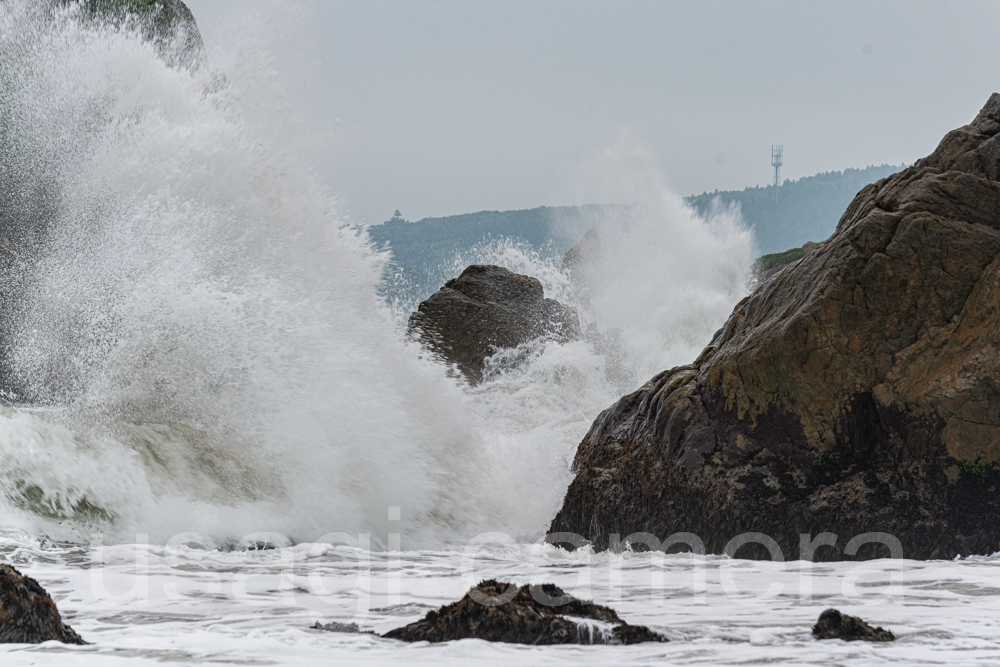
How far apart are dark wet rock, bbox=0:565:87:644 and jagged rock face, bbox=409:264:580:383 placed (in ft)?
36.8

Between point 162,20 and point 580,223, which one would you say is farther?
→ point 580,223

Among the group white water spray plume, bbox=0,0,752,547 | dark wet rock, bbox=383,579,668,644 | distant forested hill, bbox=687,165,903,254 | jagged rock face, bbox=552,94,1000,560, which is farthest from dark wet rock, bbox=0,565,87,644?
distant forested hill, bbox=687,165,903,254

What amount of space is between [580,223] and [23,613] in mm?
21281

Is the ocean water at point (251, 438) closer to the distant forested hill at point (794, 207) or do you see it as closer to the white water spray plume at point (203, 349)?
the white water spray plume at point (203, 349)

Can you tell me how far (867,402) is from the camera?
5168 millimetres

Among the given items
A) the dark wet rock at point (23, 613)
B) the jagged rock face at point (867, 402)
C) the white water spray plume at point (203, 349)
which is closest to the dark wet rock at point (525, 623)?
the dark wet rock at point (23, 613)

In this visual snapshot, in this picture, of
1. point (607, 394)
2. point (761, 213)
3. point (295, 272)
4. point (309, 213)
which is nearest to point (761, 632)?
point (295, 272)

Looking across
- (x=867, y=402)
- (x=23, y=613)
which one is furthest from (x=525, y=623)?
(x=867, y=402)

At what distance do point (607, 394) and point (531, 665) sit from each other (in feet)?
33.6

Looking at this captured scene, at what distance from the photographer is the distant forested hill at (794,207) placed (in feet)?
361

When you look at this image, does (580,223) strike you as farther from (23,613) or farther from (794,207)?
(794,207)

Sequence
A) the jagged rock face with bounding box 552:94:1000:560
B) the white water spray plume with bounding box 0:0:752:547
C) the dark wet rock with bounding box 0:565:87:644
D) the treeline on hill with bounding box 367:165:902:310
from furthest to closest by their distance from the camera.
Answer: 1. the treeline on hill with bounding box 367:165:902:310
2. the white water spray plume with bounding box 0:0:752:547
3. the jagged rock face with bounding box 552:94:1000:560
4. the dark wet rock with bounding box 0:565:87:644

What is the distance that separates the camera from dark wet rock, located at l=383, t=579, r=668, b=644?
2.94m

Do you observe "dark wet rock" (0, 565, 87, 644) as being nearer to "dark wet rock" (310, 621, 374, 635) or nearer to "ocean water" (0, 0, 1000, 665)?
"ocean water" (0, 0, 1000, 665)
